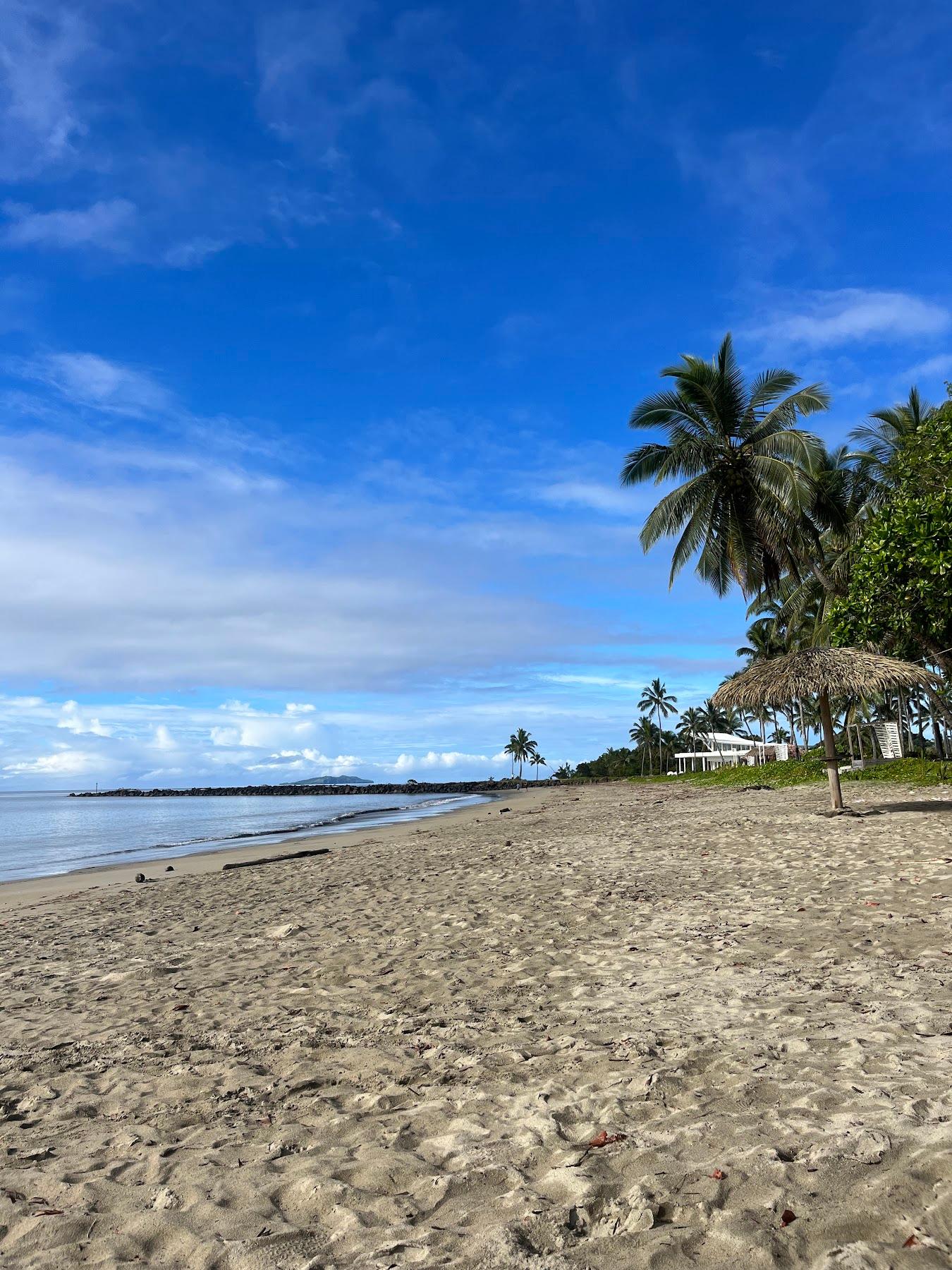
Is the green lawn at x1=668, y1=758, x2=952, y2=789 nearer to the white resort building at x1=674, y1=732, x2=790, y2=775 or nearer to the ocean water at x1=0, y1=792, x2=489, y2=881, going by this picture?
the white resort building at x1=674, y1=732, x2=790, y2=775

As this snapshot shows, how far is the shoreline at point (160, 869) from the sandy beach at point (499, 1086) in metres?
6.96

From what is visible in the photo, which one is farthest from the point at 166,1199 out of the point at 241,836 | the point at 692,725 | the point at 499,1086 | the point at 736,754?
the point at 692,725

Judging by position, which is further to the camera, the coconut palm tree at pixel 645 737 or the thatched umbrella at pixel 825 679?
the coconut palm tree at pixel 645 737

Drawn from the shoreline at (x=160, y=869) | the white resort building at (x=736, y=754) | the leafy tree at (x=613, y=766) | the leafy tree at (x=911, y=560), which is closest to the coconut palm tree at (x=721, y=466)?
the leafy tree at (x=911, y=560)

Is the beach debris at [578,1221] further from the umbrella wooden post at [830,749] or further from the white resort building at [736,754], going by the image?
the white resort building at [736,754]

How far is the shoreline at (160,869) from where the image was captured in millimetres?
14961

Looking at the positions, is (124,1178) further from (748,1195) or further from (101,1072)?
(748,1195)

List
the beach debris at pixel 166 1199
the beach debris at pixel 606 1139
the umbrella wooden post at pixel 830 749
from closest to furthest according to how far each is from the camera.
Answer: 1. the beach debris at pixel 166 1199
2. the beach debris at pixel 606 1139
3. the umbrella wooden post at pixel 830 749

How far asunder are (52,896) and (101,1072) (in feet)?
38.5

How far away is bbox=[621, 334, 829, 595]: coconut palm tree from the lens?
22484mm

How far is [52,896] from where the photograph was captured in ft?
47.1

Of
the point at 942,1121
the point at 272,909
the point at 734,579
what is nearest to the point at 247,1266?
the point at 942,1121

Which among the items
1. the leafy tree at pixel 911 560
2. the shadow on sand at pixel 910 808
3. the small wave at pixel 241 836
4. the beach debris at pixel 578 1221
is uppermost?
the leafy tree at pixel 911 560

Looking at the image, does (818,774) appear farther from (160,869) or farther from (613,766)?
(613,766)
